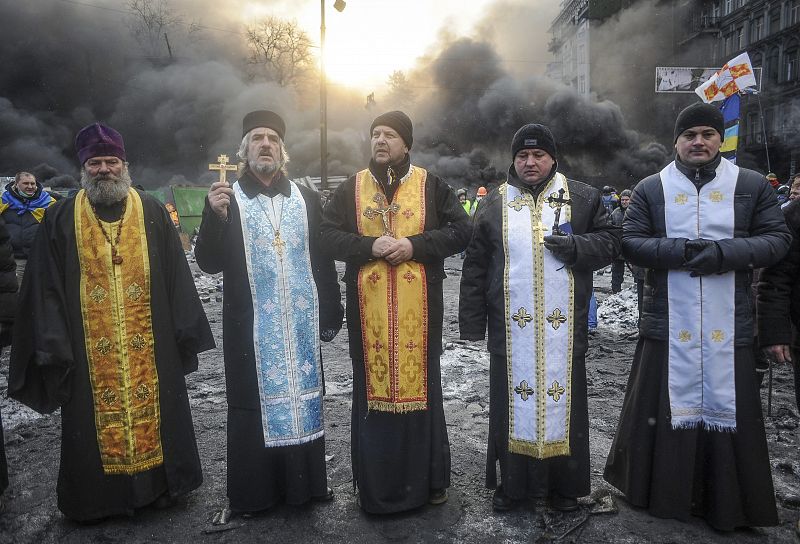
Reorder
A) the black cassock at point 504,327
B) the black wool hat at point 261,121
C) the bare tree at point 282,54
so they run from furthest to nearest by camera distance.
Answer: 1. the bare tree at point 282,54
2. the black wool hat at point 261,121
3. the black cassock at point 504,327

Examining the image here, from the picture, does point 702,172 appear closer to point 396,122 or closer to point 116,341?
point 396,122

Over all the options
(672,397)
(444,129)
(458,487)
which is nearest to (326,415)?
(458,487)

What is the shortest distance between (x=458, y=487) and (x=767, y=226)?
7.55ft

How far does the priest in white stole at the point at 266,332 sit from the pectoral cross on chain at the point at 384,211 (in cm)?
41

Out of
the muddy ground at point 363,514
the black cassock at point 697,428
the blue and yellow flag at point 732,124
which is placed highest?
the blue and yellow flag at point 732,124

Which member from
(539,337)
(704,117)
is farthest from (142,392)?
(704,117)

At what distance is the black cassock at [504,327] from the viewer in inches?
126

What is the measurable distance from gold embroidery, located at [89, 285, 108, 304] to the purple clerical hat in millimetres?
748

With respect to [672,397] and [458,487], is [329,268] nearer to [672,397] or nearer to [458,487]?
[458,487]

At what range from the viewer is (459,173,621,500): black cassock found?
319 cm

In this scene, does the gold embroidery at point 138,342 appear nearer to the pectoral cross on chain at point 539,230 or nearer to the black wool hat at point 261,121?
the black wool hat at point 261,121

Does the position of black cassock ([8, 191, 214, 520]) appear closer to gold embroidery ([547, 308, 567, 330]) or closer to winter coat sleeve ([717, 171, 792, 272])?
gold embroidery ([547, 308, 567, 330])

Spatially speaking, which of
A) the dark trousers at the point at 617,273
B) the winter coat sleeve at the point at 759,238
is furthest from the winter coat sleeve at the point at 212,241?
the dark trousers at the point at 617,273

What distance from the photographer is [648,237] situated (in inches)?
123
